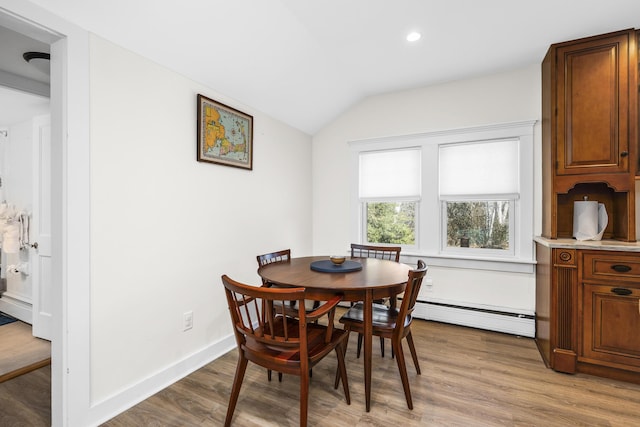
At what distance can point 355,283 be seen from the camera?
1923 millimetres

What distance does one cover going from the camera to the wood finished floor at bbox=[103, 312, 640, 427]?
5.97 ft

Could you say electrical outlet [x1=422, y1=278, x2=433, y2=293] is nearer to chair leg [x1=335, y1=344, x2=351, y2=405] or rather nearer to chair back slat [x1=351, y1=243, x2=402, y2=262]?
chair back slat [x1=351, y1=243, x2=402, y2=262]

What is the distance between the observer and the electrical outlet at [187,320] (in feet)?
7.70

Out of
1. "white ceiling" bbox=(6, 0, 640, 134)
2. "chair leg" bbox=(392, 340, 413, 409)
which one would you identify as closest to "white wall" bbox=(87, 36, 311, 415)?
"white ceiling" bbox=(6, 0, 640, 134)

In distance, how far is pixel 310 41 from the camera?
2.60 metres

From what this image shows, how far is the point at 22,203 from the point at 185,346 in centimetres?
276

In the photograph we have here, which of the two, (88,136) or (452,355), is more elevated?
(88,136)

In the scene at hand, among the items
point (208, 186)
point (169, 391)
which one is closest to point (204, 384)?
point (169, 391)

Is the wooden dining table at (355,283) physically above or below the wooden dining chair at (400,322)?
above

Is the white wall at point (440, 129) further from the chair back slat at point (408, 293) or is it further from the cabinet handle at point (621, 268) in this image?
the chair back slat at point (408, 293)

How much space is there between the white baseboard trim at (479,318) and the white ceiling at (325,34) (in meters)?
2.52

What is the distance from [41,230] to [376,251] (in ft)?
11.3

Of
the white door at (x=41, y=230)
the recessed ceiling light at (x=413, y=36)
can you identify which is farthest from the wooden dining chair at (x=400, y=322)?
the white door at (x=41, y=230)

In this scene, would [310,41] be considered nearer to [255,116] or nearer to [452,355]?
[255,116]
